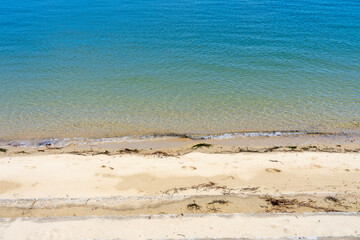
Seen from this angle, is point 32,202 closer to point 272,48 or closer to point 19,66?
point 19,66

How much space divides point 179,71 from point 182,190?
10492 millimetres

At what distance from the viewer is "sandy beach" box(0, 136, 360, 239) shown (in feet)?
21.5

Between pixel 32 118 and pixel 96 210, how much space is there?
786 centimetres

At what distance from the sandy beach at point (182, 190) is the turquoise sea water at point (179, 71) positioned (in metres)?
1.90

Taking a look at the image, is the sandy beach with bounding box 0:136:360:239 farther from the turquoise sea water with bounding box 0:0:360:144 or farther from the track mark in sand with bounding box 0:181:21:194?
the turquoise sea water with bounding box 0:0:360:144

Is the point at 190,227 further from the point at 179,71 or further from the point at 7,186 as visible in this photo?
the point at 179,71

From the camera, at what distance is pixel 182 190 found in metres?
8.21

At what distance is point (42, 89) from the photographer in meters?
15.5

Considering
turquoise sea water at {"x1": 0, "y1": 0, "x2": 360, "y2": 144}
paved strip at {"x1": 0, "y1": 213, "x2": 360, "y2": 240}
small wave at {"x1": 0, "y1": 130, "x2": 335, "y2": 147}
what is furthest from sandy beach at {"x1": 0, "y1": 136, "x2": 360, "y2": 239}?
turquoise sea water at {"x1": 0, "y1": 0, "x2": 360, "y2": 144}

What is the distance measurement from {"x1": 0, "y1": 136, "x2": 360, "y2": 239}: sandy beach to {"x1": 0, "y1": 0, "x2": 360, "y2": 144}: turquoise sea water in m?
1.90

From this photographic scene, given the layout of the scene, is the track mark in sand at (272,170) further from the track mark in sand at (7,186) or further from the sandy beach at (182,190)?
the track mark in sand at (7,186)

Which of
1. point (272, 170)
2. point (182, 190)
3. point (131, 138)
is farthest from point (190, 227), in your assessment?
point (131, 138)

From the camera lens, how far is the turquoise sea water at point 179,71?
12.8 meters

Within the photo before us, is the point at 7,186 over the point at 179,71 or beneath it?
beneath
